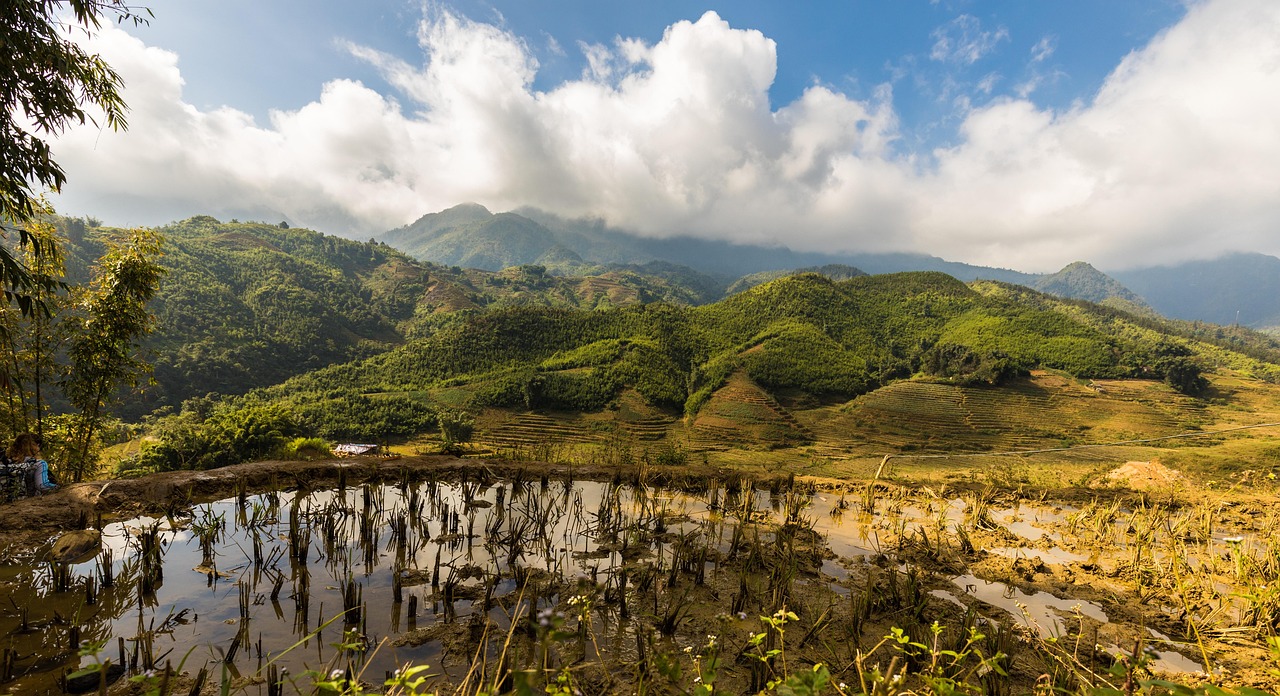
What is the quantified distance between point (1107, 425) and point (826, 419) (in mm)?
25428

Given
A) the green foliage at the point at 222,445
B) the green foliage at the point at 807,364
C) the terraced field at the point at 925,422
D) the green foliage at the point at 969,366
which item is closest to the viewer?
the green foliage at the point at 222,445

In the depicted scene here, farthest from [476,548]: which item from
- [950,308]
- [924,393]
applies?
[950,308]

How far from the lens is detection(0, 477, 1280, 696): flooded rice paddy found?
4.57 m

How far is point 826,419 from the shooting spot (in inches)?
1967

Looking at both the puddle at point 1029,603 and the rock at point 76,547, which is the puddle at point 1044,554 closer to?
the puddle at point 1029,603

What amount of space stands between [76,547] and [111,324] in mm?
5561

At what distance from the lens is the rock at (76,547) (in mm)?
6738

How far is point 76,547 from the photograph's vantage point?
6922mm

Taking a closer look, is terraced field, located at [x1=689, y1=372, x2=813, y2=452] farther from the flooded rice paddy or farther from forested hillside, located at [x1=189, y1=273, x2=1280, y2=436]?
the flooded rice paddy

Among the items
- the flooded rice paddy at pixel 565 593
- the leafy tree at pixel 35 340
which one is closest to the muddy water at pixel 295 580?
the flooded rice paddy at pixel 565 593

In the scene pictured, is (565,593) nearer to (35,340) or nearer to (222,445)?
(35,340)

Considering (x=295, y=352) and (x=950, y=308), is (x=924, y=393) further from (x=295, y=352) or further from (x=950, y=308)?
(x=295, y=352)

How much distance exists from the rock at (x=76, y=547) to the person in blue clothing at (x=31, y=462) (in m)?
2.92

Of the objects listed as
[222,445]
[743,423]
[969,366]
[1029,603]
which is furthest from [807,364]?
[222,445]
